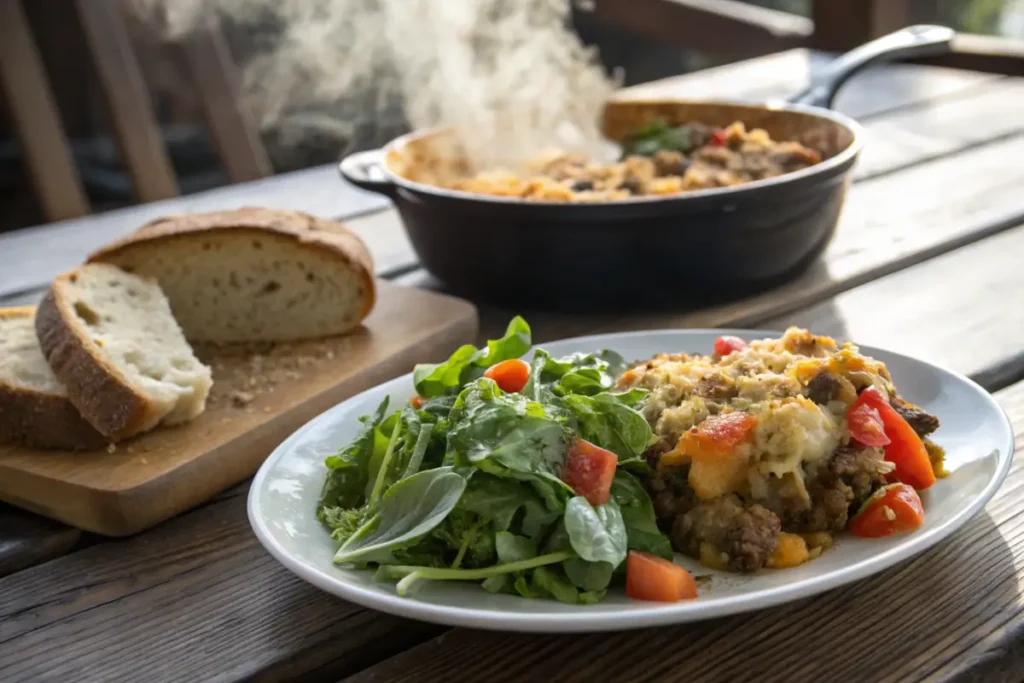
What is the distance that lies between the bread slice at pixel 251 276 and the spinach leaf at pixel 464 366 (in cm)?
60

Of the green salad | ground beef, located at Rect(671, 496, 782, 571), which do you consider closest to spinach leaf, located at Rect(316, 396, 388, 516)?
the green salad

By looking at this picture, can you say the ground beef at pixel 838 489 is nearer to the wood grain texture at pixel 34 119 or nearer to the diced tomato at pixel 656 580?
the diced tomato at pixel 656 580

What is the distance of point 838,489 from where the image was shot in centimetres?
110

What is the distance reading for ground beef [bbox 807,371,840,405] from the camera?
1166 millimetres

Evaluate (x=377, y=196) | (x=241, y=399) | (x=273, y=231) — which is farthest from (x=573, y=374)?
(x=377, y=196)

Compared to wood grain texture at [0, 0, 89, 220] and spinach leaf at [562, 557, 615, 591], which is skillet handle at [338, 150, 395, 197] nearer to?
spinach leaf at [562, 557, 615, 591]

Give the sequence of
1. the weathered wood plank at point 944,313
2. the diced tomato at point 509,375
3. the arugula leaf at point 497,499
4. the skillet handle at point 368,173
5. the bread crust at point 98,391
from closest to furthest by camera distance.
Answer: the arugula leaf at point 497,499 → the diced tomato at point 509,375 → the bread crust at point 98,391 → the weathered wood plank at point 944,313 → the skillet handle at point 368,173

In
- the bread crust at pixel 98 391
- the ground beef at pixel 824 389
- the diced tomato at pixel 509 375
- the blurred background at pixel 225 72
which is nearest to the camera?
the ground beef at pixel 824 389

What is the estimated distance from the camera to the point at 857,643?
1036 millimetres

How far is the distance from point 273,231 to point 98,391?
1.73 ft

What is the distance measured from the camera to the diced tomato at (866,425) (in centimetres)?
113

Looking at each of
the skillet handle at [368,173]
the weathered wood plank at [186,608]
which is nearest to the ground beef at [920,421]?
the weathered wood plank at [186,608]

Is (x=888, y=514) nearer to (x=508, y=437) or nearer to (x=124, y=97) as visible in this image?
(x=508, y=437)

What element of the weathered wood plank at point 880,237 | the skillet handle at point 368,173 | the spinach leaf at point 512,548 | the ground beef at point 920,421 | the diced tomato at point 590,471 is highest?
the skillet handle at point 368,173
